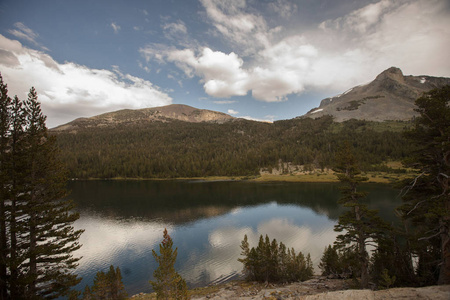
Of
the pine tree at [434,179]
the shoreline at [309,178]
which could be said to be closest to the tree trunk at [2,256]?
the pine tree at [434,179]

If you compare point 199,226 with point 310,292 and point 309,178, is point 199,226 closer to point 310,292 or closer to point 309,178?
point 310,292

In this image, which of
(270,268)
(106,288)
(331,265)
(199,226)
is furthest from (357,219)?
(199,226)

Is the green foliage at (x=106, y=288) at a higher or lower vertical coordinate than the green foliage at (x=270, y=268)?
higher

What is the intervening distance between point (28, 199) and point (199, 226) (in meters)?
48.2

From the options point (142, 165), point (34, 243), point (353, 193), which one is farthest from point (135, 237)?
point (142, 165)

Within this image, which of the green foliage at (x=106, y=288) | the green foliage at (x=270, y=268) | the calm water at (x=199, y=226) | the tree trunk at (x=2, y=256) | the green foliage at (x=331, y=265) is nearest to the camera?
the tree trunk at (x=2, y=256)

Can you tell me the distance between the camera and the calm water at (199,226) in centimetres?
3897

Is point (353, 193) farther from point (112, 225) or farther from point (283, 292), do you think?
point (112, 225)

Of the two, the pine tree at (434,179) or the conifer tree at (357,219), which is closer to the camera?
the pine tree at (434,179)

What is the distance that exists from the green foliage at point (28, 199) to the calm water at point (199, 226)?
1715cm

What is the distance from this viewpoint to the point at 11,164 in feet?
61.2

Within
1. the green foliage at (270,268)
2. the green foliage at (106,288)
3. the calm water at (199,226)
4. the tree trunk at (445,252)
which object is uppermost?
the tree trunk at (445,252)

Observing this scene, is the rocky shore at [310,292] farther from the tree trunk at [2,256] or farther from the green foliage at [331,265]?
the tree trunk at [2,256]

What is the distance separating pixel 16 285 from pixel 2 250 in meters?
2.96
